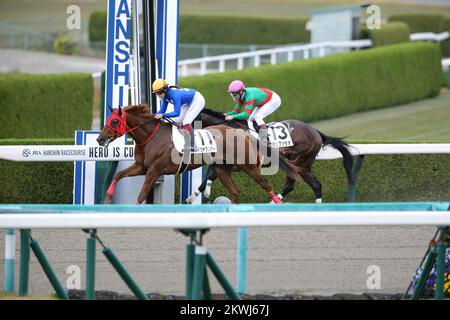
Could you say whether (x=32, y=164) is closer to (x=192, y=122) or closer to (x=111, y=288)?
(x=192, y=122)

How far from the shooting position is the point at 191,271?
466 cm

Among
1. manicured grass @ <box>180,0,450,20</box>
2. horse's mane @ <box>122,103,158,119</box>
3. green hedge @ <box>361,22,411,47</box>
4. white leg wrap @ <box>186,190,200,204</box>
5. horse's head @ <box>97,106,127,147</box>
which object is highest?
manicured grass @ <box>180,0,450,20</box>

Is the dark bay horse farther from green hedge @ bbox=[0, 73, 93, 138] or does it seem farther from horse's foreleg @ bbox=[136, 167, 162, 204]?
green hedge @ bbox=[0, 73, 93, 138]

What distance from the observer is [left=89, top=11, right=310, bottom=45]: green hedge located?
104 ft

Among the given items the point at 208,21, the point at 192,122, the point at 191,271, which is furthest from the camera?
the point at 208,21

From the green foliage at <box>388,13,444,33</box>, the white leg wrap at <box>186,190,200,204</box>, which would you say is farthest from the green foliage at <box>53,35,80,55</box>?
the white leg wrap at <box>186,190,200,204</box>

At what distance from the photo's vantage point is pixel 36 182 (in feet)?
34.5

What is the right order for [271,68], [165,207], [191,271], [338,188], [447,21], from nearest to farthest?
[191,271], [165,207], [338,188], [271,68], [447,21]

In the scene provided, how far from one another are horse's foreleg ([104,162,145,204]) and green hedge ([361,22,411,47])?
45.5ft

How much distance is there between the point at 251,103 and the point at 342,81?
9248 millimetres

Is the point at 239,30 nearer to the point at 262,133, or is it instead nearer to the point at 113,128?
the point at 262,133

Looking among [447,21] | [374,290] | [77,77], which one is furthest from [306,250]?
[447,21]
